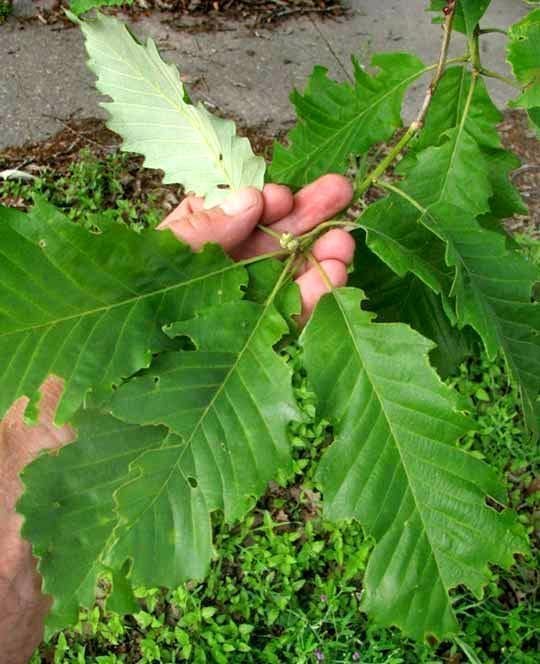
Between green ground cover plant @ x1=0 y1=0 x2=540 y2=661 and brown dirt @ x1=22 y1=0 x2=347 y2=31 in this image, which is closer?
green ground cover plant @ x1=0 y1=0 x2=540 y2=661

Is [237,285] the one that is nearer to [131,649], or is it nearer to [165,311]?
[165,311]

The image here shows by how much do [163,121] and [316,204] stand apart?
306 mm

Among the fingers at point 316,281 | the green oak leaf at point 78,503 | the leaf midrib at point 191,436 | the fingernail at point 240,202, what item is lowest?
the green oak leaf at point 78,503

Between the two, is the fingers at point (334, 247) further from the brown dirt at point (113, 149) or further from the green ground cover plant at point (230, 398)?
the brown dirt at point (113, 149)

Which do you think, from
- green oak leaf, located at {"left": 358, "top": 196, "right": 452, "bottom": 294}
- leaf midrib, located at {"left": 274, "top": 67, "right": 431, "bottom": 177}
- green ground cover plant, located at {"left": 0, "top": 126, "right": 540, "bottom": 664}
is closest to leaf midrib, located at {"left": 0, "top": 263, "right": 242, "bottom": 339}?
green oak leaf, located at {"left": 358, "top": 196, "right": 452, "bottom": 294}

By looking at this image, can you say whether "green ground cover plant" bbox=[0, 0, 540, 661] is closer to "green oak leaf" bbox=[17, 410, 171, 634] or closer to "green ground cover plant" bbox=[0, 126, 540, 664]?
"green oak leaf" bbox=[17, 410, 171, 634]

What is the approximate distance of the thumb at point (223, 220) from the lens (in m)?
1.23

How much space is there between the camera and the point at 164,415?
3.33ft

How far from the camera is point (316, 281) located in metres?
1.26

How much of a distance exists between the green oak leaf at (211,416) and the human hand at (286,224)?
22 centimetres

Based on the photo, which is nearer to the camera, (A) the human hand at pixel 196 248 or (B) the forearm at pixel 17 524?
(A) the human hand at pixel 196 248

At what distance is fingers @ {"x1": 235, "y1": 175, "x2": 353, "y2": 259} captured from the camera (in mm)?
1332

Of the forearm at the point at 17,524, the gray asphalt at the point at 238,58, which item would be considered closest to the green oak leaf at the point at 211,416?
the forearm at the point at 17,524

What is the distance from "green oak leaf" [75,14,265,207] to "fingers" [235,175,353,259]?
0.41 feet
